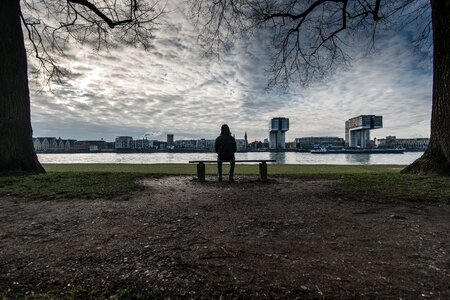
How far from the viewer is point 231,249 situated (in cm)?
303

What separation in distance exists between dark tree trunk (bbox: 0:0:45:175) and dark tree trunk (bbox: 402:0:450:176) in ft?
47.9

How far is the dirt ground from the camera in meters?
2.27

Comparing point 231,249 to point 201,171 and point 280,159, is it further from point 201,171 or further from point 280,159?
point 280,159

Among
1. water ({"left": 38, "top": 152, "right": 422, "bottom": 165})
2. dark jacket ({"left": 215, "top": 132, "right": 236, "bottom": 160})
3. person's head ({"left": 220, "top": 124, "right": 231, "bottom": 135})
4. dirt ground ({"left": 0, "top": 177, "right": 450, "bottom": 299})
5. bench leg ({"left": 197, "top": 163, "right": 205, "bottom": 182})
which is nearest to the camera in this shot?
dirt ground ({"left": 0, "top": 177, "right": 450, "bottom": 299})

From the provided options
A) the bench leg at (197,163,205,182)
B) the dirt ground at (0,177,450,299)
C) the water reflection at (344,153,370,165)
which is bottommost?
the water reflection at (344,153,370,165)

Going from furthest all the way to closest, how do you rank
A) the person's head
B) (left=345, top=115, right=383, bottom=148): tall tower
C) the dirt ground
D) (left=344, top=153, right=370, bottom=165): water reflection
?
1. (left=345, top=115, right=383, bottom=148): tall tower
2. (left=344, top=153, right=370, bottom=165): water reflection
3. the person's head
4. the dirt ground

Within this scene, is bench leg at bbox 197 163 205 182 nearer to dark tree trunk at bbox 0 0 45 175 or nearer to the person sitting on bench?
the person sitting on bench

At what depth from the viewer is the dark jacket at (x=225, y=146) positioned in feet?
29.2

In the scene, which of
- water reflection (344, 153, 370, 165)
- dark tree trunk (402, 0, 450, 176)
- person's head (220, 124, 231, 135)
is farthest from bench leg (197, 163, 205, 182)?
water reflection (344, 153, 370, 165)

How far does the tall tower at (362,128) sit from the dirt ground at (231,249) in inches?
5964

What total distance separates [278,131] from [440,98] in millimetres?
155395

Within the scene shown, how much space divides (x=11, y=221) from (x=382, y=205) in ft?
22.6

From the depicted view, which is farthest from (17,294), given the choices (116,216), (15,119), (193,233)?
(15,119)

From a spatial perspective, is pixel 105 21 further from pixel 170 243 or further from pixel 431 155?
pixel 431 155
